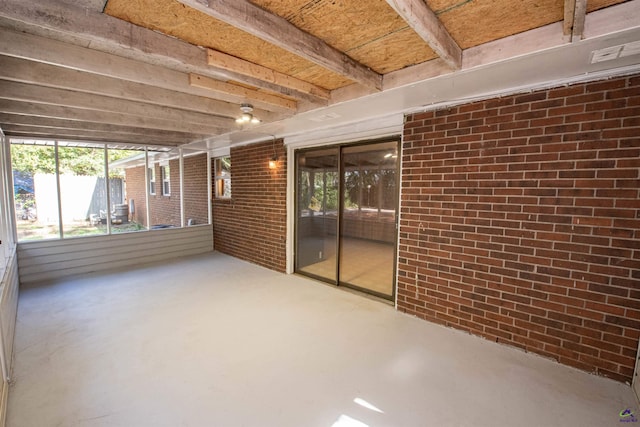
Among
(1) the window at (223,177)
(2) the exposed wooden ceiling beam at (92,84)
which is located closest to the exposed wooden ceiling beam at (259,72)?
(2) the exposed wooden ceiling beam at (92,84)

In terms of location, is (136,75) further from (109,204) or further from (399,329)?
(109,204)

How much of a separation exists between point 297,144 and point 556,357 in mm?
4094

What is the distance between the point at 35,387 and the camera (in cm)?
202

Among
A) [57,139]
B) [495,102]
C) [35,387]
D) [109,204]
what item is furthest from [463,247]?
[57,139]

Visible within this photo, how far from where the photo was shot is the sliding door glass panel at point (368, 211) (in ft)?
12.3

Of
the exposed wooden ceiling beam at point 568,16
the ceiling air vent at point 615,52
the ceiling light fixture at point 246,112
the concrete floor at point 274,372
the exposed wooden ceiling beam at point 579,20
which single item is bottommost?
the concrete floor at point 274,372

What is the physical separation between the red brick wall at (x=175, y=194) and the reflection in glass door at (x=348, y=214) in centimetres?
327

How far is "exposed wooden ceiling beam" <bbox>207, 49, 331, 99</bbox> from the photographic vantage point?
2.00m

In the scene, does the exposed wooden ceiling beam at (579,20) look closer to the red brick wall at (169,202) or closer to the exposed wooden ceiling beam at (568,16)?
the exposed wooden ceiling beam at (568,16)

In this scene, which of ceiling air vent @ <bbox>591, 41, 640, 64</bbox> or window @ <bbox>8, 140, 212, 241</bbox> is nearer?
ceiling air vent @ <bbox>591, 41, 640, 64</bbox>

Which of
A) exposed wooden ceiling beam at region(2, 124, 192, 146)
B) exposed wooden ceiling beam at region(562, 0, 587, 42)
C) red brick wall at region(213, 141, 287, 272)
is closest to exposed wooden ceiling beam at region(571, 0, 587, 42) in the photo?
exposed wooden ceiling beam at region(562, 0, 587, 42)

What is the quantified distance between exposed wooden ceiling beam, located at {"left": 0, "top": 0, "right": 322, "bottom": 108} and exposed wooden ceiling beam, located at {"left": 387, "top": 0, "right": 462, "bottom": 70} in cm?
138

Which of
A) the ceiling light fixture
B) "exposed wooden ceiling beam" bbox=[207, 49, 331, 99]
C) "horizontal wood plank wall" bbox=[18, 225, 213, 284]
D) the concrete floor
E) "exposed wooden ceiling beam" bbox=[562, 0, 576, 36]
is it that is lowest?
the concrete floor

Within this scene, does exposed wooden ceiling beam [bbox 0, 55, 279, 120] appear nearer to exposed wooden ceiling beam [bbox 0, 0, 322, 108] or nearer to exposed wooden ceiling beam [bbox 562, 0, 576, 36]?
exposed wooden ceiling beam [bbox 0, 0, 322, 108]
